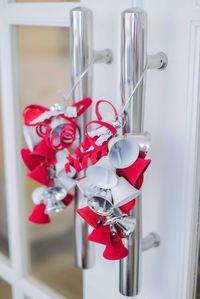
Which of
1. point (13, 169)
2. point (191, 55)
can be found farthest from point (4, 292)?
point (191, 55)

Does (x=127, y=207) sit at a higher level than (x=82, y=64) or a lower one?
lower

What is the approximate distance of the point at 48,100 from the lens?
0.79m

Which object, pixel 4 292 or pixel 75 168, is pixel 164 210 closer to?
pixel 75 168

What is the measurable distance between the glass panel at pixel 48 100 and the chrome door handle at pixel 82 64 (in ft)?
0.44

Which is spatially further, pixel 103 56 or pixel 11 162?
pixel 11 162

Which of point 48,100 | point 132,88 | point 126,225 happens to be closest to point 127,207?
point 126,225

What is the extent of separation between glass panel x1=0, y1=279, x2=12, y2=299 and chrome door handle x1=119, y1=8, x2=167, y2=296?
469 millimetres

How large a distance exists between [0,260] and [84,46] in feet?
1.91

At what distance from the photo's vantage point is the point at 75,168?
58 cm

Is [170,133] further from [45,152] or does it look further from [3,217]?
[3,217]

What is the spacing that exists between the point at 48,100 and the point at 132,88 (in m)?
0.29

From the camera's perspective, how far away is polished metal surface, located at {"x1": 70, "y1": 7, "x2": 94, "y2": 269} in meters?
0.57

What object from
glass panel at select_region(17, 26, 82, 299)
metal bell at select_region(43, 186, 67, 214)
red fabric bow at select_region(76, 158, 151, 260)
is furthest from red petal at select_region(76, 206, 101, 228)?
glass panel at select_region(17, 26, 82, 299)

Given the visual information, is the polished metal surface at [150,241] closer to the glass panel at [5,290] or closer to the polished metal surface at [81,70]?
the polished metal surface at [81,70]
